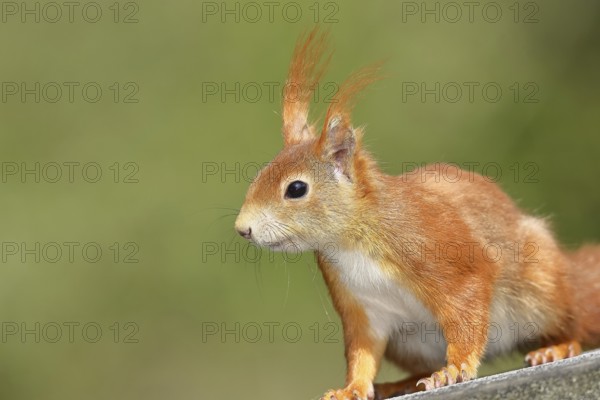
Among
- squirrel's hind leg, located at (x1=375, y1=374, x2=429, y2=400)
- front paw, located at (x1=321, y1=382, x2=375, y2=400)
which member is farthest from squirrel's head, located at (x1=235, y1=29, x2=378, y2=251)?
squirrel's hind leg, located at (x1=375, y1=374, x2=429, y2=400)

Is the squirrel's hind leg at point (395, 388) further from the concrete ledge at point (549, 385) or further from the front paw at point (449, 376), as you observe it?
the concrete ledge at point (549, 385)

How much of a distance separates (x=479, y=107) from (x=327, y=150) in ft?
17.7

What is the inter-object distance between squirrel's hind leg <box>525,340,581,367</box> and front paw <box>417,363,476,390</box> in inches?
22.8

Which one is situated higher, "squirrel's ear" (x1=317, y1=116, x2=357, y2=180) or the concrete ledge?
"squirrel's ear" (x1=317, y1=116, x2=357, y2=180)

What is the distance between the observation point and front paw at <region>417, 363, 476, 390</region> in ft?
14.2

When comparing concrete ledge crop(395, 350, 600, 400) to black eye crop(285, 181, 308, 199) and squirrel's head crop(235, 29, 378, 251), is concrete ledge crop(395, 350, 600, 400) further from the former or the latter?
black eye crop(285, 181, 308, 199)

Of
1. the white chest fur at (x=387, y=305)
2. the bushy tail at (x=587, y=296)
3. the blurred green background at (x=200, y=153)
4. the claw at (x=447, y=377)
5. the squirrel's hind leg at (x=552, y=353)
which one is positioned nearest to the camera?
the claw at (x=447, y=377)

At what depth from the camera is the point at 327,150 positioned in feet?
15.4

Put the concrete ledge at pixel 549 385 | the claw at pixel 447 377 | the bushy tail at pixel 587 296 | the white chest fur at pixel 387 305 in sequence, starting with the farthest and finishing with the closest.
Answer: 1. the bushy tail at pixel 587 296
2. the white chest fur at pixel 387 305
3. the claw at pixel 447 377
4. the concrete ledge at pixel 549 385

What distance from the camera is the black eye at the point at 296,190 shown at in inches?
181

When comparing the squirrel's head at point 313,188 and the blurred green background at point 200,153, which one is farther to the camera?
the blurred green background at point 200,153

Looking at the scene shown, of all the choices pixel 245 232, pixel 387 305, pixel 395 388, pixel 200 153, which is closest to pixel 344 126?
pixel 245 232

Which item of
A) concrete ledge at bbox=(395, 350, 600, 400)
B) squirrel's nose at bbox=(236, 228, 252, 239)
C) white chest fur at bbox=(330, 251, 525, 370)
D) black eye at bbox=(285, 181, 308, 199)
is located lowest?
concrete ledge at bbox=(395, 350, 600, 400)

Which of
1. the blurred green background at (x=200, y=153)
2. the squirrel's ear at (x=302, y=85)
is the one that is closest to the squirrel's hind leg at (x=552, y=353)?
the squirrel's ear at (x=302, y=85)
